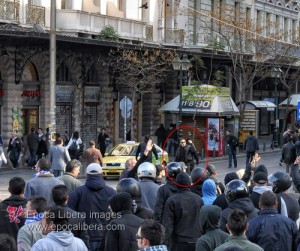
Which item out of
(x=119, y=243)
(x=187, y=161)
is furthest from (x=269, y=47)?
(x=119, y=243)

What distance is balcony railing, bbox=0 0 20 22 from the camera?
1430 inches

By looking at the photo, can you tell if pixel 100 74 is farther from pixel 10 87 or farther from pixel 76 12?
pixel 10 87

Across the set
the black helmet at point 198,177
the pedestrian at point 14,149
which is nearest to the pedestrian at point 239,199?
the black helmet at point 198,177

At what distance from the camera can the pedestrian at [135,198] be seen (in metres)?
10.4

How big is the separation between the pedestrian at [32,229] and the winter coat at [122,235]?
75 cm

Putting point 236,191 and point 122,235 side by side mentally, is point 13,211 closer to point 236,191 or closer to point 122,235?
point 122,235

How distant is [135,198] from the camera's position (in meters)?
10.7

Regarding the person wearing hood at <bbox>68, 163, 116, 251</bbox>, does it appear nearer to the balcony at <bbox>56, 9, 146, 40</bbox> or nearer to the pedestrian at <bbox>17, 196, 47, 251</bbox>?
the pedestrian at <bbox>17, 196, 47, 251</bbox>

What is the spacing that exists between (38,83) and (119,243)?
3126cm

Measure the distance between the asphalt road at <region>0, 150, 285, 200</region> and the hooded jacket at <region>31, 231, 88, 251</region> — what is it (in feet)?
50.9

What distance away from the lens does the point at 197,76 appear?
50.4m

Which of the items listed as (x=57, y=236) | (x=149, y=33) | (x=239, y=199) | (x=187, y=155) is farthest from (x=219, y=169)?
(x=57, y=236)

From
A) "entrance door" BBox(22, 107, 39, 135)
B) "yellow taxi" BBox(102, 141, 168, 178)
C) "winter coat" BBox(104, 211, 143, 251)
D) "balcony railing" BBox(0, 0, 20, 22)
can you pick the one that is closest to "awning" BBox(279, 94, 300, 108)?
"entrance door" BBox(22, 107, 39, 135)

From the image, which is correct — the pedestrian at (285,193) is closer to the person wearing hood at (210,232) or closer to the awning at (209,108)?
the person wearing hood at (210,232)
